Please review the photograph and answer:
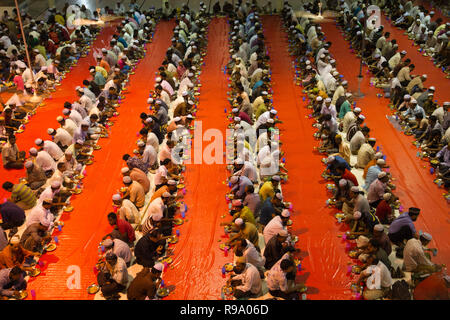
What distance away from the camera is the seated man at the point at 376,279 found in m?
8.27

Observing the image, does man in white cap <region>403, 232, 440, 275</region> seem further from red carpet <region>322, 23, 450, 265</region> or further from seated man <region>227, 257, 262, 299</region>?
seated man <region>227, 257, 262, 299</region>

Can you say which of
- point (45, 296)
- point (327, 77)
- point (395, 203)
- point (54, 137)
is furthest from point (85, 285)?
point (327, 77)

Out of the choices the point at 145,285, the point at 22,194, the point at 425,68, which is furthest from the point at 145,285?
the point at 425,68

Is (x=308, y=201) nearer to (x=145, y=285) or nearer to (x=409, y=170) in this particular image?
(x=409, y=170)

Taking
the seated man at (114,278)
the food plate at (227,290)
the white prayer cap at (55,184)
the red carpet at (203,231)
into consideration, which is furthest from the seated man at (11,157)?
A: the food plate at (227,290)

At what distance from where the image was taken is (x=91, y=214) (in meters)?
10.9

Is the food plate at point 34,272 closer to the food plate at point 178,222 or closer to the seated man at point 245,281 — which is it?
the food plate at point 178,222

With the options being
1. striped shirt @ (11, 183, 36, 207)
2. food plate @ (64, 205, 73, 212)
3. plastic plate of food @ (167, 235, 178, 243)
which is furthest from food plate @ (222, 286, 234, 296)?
striped shirt @ (11, 183, 36, 207)

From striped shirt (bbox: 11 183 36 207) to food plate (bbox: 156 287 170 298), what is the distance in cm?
401

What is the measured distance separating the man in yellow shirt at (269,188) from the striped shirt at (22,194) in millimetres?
5067

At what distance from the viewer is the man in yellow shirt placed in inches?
407

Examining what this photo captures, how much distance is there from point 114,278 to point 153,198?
2.30 metres

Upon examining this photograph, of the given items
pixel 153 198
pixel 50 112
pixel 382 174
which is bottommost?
pixel 50 112

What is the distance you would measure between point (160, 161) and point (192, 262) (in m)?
3.34
